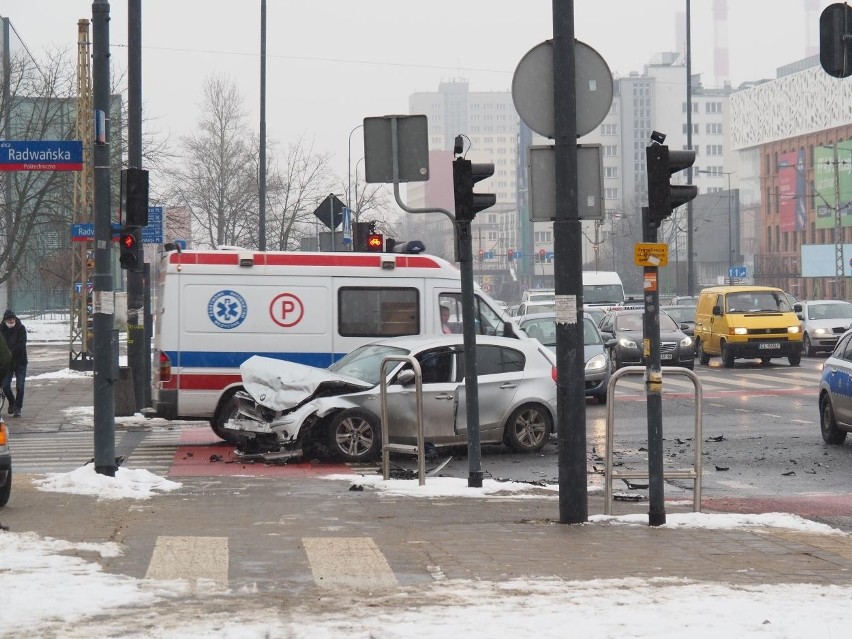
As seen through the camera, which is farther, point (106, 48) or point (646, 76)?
point (646, 76)

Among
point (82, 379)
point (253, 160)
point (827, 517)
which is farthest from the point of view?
point (253, 160)

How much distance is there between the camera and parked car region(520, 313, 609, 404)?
2523 cm

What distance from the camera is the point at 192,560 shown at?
880 centimetres

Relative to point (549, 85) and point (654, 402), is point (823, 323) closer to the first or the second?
point (654, 402)

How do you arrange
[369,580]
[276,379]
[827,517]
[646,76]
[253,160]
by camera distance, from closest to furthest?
[369,580] < [827,517] < [276,379] < [253,160] < [646,76]

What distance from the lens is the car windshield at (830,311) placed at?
1635 inches

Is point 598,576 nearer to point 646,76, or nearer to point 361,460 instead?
point 361,460

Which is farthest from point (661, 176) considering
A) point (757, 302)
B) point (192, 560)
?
point (757, 302)

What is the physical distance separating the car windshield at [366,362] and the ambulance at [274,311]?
141 centimetres

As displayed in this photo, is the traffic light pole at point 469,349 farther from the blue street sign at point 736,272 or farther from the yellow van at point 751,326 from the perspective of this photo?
the blue street sign at point 736,272

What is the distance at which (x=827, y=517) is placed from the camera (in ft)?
39.5

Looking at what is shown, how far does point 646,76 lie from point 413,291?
184 m

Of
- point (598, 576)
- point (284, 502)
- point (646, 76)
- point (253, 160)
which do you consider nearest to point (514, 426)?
point (284, 502)

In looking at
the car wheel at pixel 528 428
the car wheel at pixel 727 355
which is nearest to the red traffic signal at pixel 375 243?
the car wheel at pixel 528 428
